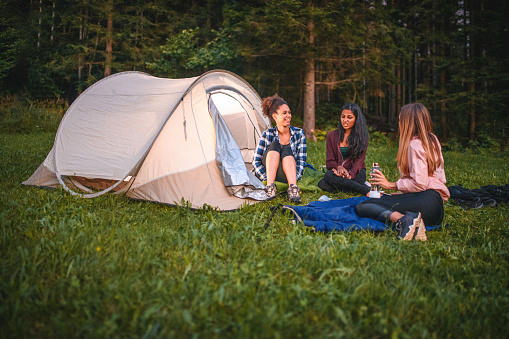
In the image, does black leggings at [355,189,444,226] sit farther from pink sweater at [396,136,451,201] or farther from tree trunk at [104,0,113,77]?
Result: tree trunk at [104,0,113,77]

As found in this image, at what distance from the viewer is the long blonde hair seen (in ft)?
10.7

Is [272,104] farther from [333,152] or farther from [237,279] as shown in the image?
[237,279]

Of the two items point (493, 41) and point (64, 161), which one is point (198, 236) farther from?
point (493, 41)

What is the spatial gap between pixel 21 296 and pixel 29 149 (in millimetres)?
7205

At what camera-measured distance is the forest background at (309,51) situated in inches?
461

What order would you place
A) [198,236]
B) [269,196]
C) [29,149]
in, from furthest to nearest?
[29,149]
[269,196]
[198,236]

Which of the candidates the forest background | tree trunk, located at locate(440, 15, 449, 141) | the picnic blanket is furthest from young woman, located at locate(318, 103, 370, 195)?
tree trunk, located at locate(440, 15, 449, 141)

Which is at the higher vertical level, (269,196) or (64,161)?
Answer: (64,161)

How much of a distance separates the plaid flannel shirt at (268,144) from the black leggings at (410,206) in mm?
1858

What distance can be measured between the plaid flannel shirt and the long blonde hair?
5.98 feet

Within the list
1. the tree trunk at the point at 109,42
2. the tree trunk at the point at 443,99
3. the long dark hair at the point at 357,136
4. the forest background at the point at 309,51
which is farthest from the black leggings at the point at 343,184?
the tree trunk at the point at 109,42

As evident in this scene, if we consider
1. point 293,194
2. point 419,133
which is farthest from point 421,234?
point 293,194

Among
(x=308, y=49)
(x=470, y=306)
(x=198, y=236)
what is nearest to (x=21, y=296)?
(x=198, y=236)

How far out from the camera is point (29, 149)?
26.2ft
